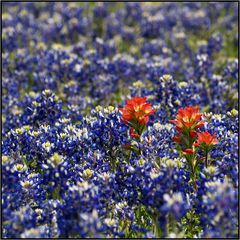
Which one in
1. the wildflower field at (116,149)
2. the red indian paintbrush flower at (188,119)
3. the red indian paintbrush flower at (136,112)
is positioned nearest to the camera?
the wildflower field at (116,149)

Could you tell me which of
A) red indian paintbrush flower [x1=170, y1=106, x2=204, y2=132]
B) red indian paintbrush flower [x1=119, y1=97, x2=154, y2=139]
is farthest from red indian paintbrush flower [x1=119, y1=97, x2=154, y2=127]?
red indian paintbrush flower [x1=170, y1=106, x2=204, y2=132]

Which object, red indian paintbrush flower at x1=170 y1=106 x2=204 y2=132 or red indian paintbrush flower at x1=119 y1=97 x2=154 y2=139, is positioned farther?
red indian paintbrush flower at x1=119 y1=97 x2=154 y2=139

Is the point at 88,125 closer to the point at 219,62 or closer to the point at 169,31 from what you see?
the point at 219,62

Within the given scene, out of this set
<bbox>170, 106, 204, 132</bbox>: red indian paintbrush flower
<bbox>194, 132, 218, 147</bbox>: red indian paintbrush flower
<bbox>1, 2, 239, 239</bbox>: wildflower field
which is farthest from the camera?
<bbox>170, 106, 204, 132</bbox>: red indian paintbrush flower

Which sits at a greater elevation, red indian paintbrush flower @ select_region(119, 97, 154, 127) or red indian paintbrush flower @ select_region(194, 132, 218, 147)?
red indian paintbrush flower @ select_region(119, 97, 154, 127)

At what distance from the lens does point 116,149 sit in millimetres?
6055

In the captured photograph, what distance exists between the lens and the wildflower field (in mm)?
4895

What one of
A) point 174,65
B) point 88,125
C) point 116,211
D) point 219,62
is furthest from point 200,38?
point 116,211

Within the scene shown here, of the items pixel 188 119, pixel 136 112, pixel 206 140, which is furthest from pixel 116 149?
pixel 206 140

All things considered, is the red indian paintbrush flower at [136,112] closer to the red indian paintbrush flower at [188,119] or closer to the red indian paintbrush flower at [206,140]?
the red indian paintbrush flower at [188,119]

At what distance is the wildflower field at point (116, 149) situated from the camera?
4.89 m

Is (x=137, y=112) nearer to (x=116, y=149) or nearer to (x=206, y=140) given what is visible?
(x=116, y=149)

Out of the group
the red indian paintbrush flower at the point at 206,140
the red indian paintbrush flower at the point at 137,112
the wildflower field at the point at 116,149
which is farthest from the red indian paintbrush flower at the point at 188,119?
the red indian paintbrush flower at the point at 137,112

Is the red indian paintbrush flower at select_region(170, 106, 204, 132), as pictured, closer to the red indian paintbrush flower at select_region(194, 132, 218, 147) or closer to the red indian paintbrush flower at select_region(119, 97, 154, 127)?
the red indian paintbrush flower at select_region(194, 132, 218, 147)
